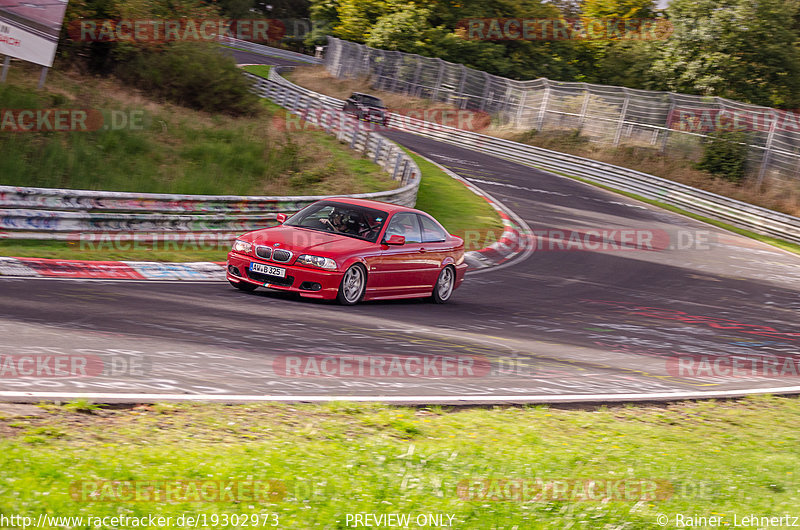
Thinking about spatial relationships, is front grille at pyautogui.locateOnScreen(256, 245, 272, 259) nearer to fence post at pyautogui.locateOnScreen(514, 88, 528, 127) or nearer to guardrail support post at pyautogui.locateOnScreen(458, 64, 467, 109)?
fence post at pyautogui.locateOnScreen(514, 88, 528, 127)

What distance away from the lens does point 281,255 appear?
451 inches

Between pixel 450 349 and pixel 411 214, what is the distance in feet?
13.7

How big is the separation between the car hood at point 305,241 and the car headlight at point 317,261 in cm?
9

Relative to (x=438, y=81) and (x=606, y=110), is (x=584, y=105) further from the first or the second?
(x=438, y=81)

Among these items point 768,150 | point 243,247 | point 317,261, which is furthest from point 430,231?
point 768,150

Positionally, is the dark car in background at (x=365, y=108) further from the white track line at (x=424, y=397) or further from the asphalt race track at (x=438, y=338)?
the white track line at (x=424, y=397)

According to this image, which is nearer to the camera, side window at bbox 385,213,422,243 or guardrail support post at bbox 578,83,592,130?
side window at bbox 385,213,422,243

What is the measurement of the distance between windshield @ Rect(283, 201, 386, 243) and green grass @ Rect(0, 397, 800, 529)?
5652mm

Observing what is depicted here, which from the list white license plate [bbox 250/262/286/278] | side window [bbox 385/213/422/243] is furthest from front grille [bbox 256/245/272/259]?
side window [bbox 385/213/422/243]

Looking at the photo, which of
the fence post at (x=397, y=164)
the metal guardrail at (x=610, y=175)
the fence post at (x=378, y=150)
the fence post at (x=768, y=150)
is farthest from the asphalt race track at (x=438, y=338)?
the fence post at (x=768, y=150)

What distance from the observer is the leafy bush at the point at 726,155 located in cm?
3541

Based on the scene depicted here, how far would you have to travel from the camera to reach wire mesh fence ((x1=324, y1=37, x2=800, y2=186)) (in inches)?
1352

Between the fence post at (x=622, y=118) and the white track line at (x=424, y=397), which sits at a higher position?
the fence post at (x=622, y=118)

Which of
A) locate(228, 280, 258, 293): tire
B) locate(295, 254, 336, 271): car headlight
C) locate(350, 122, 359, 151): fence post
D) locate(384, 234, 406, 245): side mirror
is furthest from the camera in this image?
locate(350, 122, 359, 151): fence post
